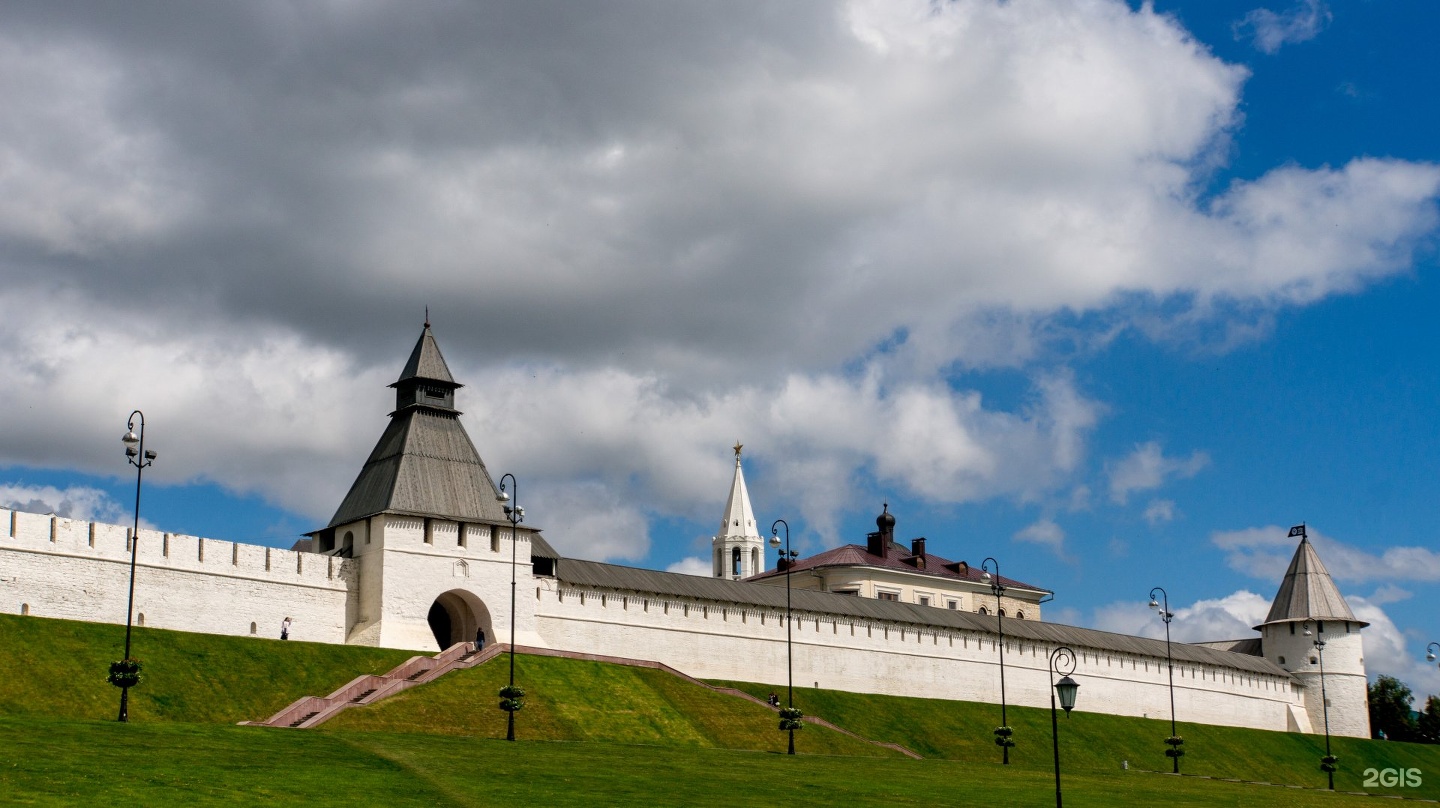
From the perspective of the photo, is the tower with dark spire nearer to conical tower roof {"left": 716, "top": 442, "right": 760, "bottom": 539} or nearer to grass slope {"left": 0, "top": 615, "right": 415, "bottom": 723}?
grass slope {"left": 0, "top": 615, "right": 415, "bottom": 723}

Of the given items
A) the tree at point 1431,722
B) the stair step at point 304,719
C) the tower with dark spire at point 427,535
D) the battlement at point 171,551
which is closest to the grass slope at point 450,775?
the stair step at point 304,719

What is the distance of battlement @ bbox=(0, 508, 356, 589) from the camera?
43.9m

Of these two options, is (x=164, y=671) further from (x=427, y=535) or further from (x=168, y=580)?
A: (x=427, y=535)

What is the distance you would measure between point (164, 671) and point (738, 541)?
55.1 m

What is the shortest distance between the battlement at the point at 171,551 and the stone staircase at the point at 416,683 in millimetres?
5290

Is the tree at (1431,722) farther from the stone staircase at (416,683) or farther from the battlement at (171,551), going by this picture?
the battlement at (171,551)

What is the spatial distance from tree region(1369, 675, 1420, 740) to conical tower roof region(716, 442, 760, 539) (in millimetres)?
40764

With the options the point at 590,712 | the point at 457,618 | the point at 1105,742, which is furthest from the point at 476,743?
the point at 1105,742

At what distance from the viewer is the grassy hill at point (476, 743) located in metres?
25.7

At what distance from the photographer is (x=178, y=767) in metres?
25.6

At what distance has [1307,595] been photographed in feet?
293

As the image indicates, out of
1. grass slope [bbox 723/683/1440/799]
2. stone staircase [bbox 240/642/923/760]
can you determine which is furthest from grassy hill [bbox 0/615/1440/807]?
stone staircase [bbox 240/642/923/760]

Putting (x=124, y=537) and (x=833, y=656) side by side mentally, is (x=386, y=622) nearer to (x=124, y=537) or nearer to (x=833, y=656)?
(x=124, y=537)

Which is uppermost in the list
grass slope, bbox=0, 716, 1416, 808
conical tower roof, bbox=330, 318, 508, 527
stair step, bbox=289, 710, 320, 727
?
conical tower roof, bbox=330, 318, 508, 527
